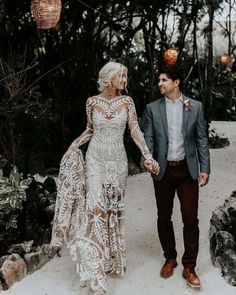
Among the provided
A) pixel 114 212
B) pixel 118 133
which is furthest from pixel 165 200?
pixel 118 133

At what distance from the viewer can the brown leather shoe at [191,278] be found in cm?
354

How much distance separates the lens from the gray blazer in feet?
11.3

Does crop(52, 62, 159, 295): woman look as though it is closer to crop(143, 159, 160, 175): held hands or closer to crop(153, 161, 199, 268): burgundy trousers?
crop(143, 159, 160, 175): held hands

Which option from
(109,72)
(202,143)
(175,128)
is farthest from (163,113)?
(109,72)

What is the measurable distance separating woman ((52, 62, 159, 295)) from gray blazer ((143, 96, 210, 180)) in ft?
0.37

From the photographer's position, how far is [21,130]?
4.74 meters

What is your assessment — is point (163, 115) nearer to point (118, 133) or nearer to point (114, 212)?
point (118, 133)

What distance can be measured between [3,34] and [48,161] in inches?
74.7

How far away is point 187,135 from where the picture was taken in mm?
3438

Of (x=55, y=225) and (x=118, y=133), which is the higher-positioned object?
(x=118, y=133)

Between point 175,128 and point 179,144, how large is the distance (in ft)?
0.38

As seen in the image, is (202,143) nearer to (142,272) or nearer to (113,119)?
(113,119)

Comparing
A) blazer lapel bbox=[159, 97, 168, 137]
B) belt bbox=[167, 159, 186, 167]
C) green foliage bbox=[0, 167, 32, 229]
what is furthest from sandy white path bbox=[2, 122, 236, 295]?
blazer lapel bbox=[159, 97, 168, 137]

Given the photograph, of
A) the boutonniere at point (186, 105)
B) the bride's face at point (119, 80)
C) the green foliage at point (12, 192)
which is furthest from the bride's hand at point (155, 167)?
the green foliage at point (12, 192)
